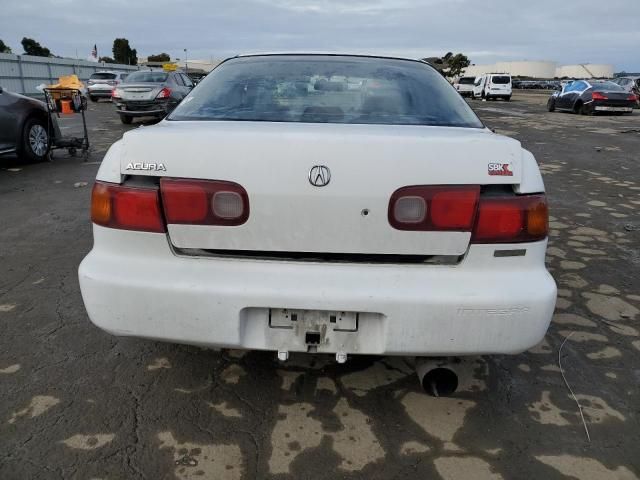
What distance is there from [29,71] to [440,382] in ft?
94.9

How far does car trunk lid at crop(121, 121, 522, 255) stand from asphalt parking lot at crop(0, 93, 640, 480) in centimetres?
79

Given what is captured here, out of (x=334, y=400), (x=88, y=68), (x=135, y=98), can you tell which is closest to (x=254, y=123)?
(x=334, y=400)

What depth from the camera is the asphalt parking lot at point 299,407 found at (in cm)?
200

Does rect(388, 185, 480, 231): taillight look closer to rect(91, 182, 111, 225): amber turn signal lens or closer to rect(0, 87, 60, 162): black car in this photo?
rect(91, 182, 111, 225): amber turn signal lens

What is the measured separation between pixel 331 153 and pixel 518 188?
0.74 m

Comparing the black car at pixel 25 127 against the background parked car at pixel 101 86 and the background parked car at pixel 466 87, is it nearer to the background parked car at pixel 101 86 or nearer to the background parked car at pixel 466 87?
the background parked car at pixel 101 86

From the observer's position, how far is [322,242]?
1943mm

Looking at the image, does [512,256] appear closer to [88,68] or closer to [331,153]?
[331,153]

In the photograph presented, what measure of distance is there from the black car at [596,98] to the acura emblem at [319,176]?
2148 cm

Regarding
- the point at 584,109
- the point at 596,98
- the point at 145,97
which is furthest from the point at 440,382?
the point at 584,109

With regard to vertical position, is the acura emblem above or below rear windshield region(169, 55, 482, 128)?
below

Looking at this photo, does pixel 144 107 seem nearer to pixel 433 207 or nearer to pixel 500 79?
pixel 433 207

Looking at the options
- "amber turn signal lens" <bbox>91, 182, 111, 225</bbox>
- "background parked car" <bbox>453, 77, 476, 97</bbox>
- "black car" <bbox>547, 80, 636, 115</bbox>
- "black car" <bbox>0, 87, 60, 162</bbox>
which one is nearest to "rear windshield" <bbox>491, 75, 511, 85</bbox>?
"background parked car" <bbox>453, 77, 476, 97</bbox>

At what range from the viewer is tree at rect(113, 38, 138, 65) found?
82.8 meters
